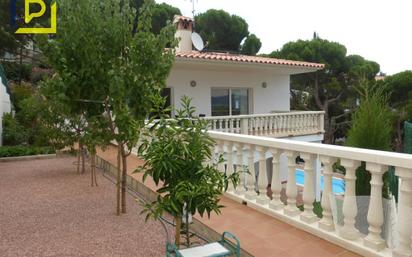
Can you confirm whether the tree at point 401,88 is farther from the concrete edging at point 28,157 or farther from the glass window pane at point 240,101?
the concrete edging at point 28,157

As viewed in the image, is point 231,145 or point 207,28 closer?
point 231,145

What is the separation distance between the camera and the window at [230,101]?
45.6 ft

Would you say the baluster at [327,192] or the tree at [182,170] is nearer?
the tree at [182,170]

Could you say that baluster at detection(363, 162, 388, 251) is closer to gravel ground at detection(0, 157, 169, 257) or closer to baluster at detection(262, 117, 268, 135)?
gravel ground at detection(0, 157, 169, 257)

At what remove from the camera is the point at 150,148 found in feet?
8.24

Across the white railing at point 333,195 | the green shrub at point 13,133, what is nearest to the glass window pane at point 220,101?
the green shrub at point 13,133

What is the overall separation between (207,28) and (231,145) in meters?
19.4

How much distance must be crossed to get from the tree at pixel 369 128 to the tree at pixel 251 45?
20055mm

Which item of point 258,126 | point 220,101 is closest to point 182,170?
point 258,126

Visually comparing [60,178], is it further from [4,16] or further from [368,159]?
[4,16]

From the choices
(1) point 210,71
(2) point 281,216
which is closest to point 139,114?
(2) point 281,216

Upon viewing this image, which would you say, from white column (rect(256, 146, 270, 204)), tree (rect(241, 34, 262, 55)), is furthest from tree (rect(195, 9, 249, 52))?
white column (rect(256, 146, 270, 204))

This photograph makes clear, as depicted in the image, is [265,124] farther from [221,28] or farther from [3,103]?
[221,28]

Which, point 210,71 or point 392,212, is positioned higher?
point 210,71
